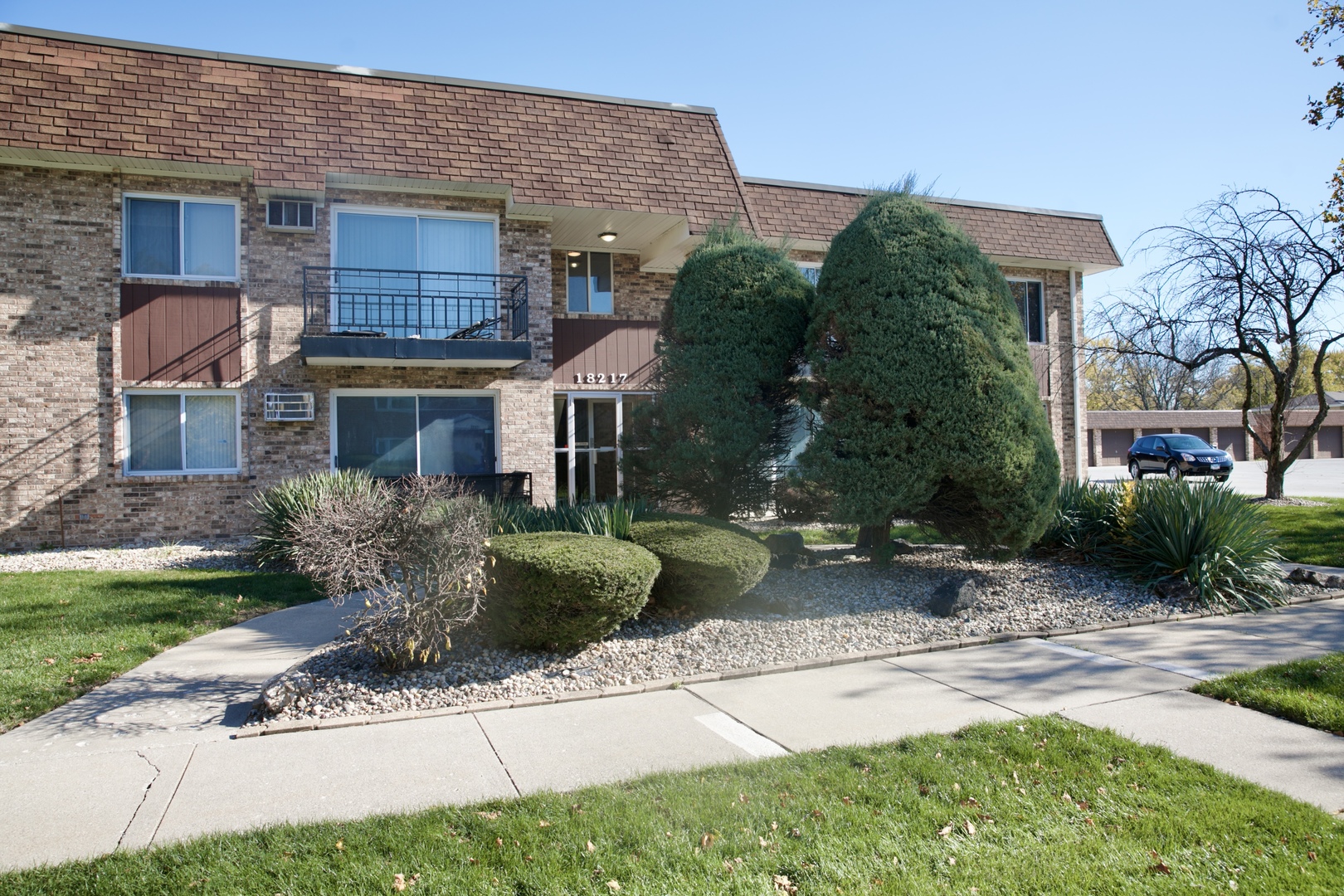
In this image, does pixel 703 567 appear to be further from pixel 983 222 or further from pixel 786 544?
pixel 983 222

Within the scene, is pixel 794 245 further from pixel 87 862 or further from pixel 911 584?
pixel 87 862

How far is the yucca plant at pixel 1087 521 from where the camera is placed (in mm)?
9234

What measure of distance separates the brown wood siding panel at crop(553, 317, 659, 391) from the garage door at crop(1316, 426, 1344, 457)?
5043cm

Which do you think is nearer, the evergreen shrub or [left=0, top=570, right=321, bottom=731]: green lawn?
[left=0, top=570, right=321, bottom=731]: green lawn

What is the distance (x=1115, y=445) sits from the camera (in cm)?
4469

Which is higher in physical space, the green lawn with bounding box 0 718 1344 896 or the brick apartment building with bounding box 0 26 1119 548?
the brick apartment building with bounding box 0 26 1119 548

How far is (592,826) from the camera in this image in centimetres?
357

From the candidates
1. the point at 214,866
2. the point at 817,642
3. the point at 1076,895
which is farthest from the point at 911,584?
the point at 214,866

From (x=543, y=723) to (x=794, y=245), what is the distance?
13.4 meters

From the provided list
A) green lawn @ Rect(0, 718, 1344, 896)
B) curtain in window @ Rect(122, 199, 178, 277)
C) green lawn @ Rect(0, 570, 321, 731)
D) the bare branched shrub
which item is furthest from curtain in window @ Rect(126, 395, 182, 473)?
green lawn @ Rect(0, 718, 1344, 896)

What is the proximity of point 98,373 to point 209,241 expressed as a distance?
2552 mm

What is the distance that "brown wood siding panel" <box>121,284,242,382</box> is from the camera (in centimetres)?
1251

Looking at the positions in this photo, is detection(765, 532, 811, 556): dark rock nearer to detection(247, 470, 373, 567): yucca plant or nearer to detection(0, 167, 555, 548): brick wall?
detection(247, 470, 373, 567): yucca plant

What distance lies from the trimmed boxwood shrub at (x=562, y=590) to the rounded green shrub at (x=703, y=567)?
1.62ft
